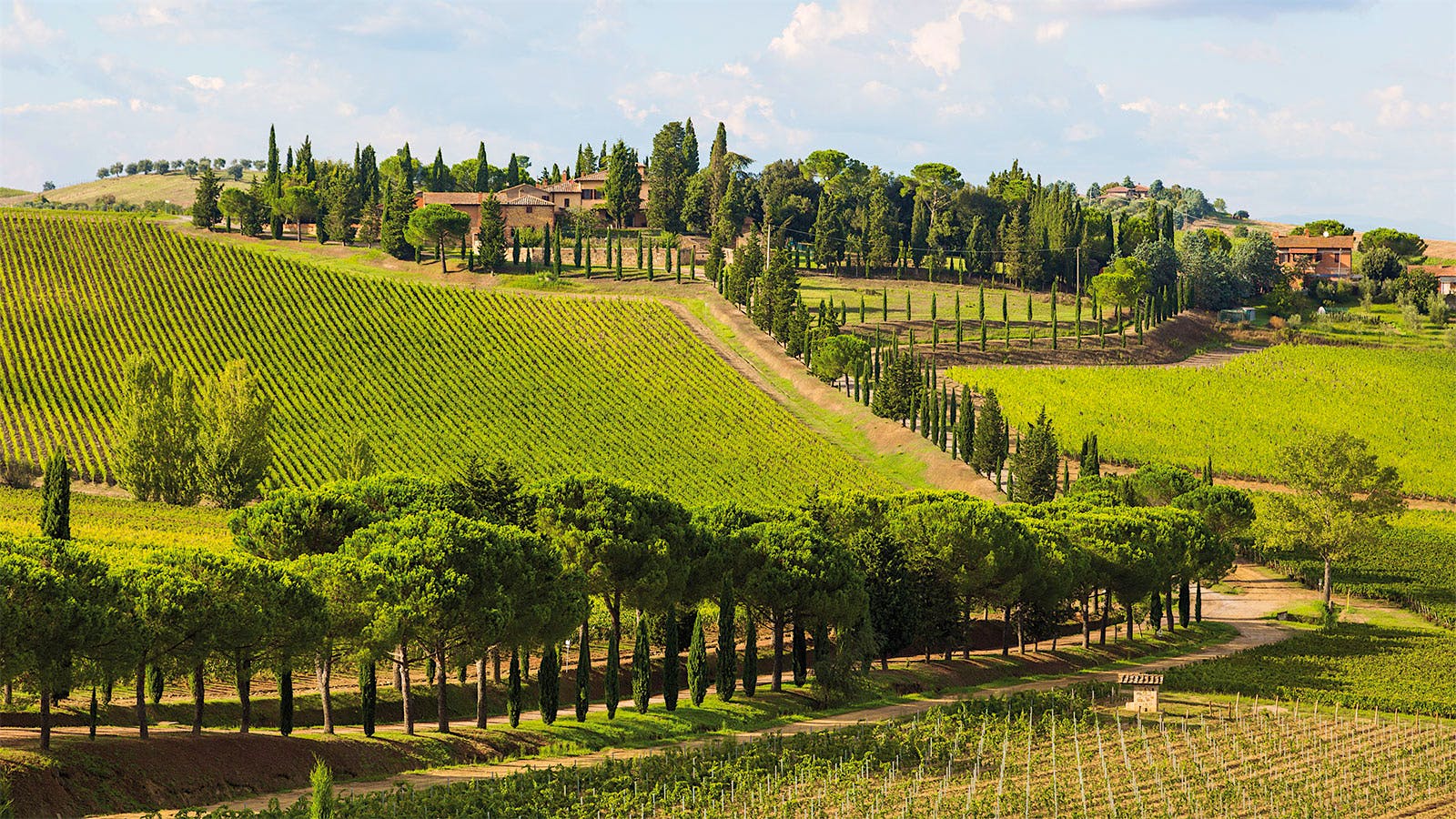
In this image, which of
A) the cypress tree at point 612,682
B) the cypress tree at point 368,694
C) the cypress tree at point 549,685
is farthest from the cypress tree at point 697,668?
the cypress tree at point 368,694

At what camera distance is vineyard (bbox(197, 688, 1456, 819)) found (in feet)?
162

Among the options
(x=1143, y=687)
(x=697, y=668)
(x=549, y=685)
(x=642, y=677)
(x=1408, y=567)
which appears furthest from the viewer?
(x=1408, y=567)

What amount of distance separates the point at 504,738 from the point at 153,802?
14974 millimetres

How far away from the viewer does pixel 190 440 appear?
340ft

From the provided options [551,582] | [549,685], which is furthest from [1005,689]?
[551,582]

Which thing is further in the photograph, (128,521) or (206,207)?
(206,207)

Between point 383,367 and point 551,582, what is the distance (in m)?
86.6

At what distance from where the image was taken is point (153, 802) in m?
45.6

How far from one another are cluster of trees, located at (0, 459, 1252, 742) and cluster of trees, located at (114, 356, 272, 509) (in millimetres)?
32858

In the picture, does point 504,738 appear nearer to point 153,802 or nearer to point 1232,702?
point 153,802

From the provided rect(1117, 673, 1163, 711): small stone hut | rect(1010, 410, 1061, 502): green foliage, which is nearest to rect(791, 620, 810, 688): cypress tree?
rect(1117, 673, 1163, 711): small stone hut

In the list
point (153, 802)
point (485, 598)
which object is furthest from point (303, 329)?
point (153, 802)

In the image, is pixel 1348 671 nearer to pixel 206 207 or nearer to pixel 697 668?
pixel 697 668

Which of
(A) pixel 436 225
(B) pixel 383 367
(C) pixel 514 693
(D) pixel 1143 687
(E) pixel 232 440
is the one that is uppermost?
(A) pixel 436 225
